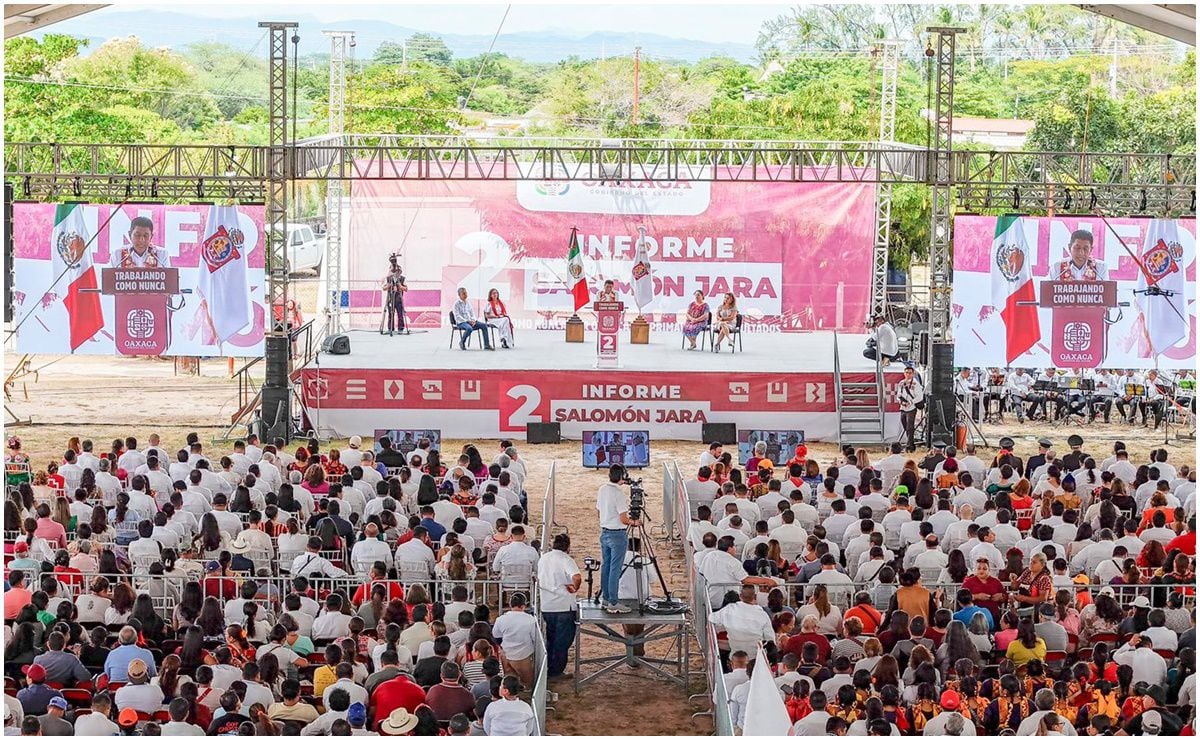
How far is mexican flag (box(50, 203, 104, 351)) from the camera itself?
2344cm

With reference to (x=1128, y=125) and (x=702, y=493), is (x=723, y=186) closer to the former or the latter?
(x=702, y=493)

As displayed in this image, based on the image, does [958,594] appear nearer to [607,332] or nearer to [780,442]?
[780,442]

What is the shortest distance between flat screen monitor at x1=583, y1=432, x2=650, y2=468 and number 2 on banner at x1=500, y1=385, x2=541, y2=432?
300 centimetres

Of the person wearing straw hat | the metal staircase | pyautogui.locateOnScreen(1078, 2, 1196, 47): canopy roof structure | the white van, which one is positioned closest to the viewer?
the person wearing straw hat

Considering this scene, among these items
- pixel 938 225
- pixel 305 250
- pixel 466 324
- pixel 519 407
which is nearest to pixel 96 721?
pixel 519 407

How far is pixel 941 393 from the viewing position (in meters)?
23.6

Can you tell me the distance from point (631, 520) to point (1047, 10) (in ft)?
194

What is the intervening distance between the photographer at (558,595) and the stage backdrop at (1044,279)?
12.2 metres

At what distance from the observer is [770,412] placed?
938 inches

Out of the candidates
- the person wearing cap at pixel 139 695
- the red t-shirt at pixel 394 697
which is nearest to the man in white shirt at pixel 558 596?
the red t-shirt at pixel 394 697

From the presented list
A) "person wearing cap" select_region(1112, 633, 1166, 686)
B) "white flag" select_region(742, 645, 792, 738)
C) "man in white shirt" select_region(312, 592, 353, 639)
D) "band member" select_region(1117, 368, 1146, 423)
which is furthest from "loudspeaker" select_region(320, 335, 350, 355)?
"white flag" select_region(742, 645, 792, 738)

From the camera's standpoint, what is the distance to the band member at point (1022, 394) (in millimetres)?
26219

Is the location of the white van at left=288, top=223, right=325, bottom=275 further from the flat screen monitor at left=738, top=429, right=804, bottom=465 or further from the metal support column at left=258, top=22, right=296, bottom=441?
the flat screen monitor at left=738, top=429, right=804, bottom=465

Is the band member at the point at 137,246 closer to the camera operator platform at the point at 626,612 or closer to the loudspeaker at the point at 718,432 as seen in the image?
the loudspeaker at the point at 718,432
